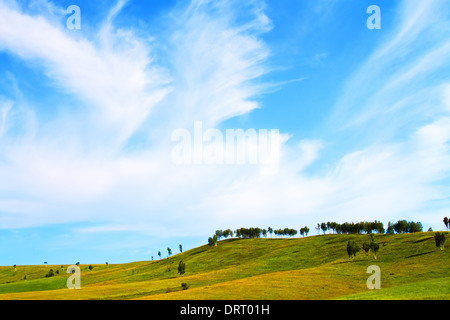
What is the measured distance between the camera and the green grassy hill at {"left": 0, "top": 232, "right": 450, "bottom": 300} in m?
54.5

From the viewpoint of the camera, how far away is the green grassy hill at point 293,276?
5447 cm

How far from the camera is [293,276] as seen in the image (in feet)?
243

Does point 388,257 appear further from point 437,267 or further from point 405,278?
point 405,278

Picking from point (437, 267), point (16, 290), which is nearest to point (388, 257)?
point (437, 267)
